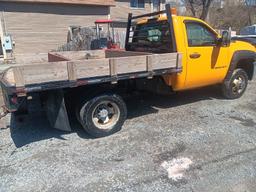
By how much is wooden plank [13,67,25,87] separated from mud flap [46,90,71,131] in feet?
2.08

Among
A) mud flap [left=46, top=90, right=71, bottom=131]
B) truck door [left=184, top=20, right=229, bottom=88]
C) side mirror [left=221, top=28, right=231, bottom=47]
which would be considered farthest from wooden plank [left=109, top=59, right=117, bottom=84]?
side mirror [left=221, top=28, right=231, bottom=47]

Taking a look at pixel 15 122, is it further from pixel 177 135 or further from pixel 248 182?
pixel 248 182

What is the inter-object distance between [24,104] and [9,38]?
13.4 m

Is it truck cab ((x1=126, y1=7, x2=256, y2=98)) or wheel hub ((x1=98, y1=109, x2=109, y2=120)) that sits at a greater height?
truck cab ((x1=126, y1=7, x2=256, y2=98))

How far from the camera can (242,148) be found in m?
4.22

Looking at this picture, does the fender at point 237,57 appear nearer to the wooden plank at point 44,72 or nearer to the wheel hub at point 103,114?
the wheel hub at point 103,114

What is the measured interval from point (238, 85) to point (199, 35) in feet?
6.54

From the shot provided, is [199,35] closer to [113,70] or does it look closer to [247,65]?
[247,65]

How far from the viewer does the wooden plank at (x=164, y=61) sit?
4.83 meters

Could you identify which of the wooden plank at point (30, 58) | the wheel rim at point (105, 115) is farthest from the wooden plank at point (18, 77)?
the wooden plank at point (30, 58)

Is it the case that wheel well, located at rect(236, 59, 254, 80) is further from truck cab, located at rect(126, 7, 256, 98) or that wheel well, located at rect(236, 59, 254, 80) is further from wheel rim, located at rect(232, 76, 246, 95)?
wheel rim, located at rect(232, 76, 246, 95)

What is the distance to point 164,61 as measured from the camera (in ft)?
16.3

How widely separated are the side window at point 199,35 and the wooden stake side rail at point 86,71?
715 millimetres

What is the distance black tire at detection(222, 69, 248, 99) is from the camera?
6.55 meters
